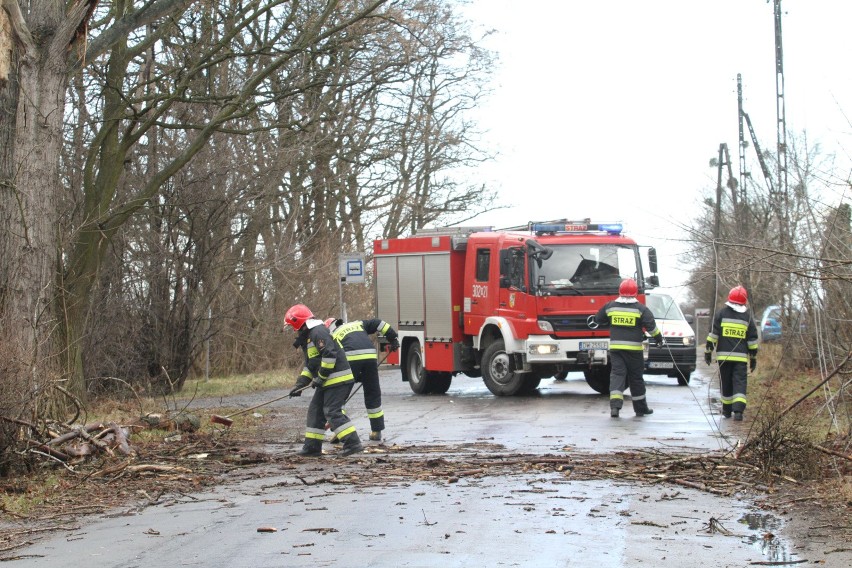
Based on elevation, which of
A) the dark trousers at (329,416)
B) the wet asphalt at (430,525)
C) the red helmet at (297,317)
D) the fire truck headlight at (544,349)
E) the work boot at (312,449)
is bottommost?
the wet asphalt at (430,525)

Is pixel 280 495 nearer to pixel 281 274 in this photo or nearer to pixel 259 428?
pixel 259 428

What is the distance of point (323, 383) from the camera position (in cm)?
1173

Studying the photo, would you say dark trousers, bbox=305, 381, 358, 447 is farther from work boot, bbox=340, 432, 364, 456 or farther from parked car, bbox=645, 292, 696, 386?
parked car, bbox=645, 292, 696, 386

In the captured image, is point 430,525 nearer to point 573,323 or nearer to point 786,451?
point 786,451

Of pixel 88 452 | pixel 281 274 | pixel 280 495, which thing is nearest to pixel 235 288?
pixel 281 274

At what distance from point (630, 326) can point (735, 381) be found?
151 centimetres

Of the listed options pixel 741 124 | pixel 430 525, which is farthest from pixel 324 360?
pixel 741 124

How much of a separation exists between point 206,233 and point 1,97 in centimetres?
925

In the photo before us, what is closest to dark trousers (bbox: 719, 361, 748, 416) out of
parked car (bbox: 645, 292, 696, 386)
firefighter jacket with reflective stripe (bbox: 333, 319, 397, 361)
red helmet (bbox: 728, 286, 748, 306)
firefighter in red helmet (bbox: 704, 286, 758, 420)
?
firefighter in red helmet (bbox: 704, 286, 758, 420)

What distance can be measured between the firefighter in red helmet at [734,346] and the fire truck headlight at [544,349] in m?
3.60

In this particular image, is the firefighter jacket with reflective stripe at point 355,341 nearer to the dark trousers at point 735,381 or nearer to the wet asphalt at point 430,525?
the wet asphalt at point 430,525

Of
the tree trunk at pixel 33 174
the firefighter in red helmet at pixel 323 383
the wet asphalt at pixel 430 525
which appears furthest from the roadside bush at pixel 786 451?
the tree trunk at pixel 33 174

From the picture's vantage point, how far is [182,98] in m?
16.6

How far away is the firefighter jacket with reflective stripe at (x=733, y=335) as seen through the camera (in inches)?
573
